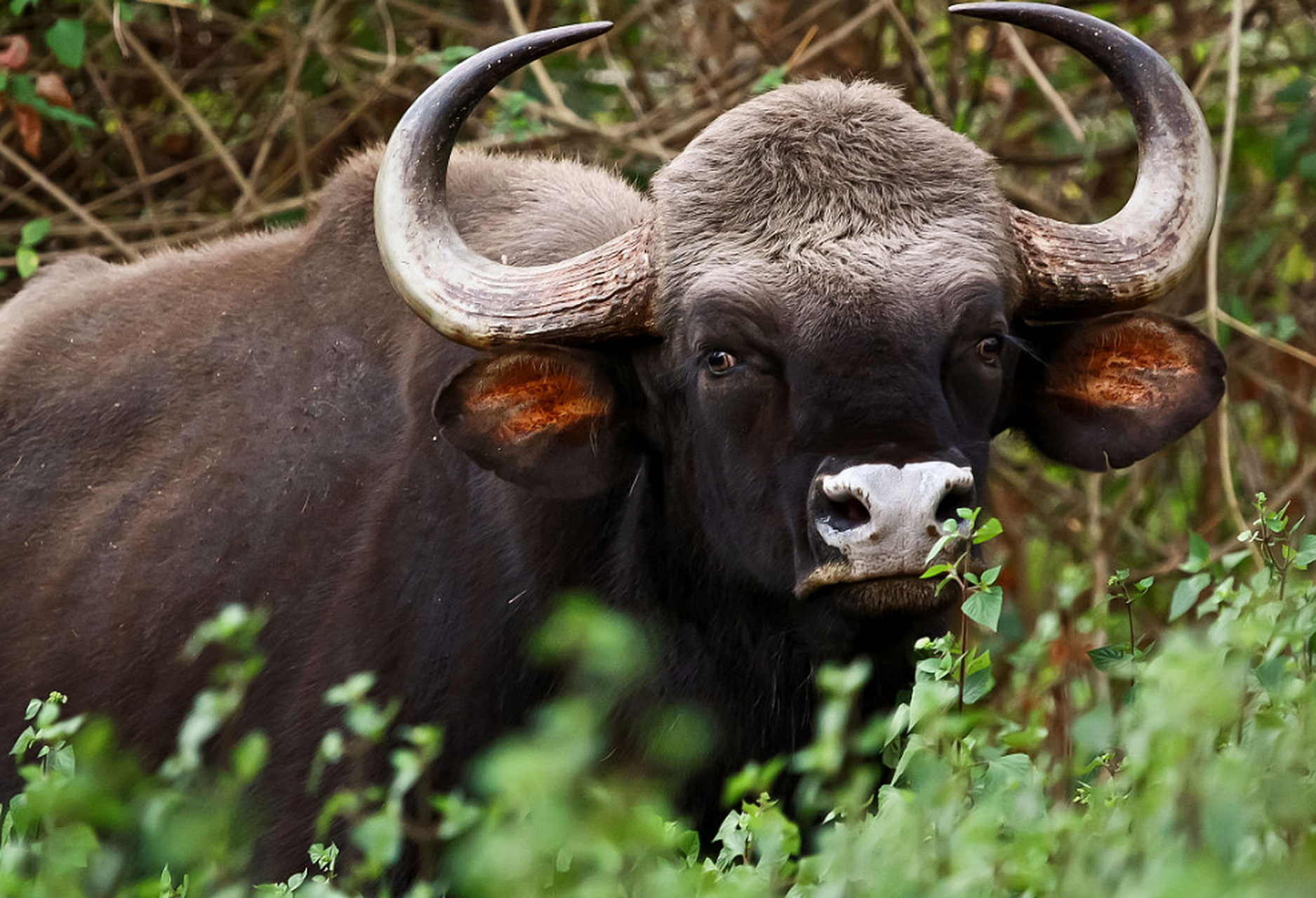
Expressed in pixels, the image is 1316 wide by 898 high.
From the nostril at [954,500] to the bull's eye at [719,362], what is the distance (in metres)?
0.66

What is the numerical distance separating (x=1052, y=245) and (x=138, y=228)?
4.47m

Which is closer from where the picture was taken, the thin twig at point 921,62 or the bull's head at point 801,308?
the bull's head at point 801,308

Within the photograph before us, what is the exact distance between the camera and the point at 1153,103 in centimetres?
416

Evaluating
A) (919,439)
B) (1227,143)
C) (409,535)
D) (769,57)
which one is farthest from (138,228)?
(919,439)

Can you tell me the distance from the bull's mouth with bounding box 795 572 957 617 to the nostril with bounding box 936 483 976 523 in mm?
129

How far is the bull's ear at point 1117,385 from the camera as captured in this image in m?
4.19

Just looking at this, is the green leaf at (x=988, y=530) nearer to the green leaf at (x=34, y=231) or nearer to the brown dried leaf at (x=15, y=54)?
the green leaf at (x=34, y=231)

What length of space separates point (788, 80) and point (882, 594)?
12.8ft

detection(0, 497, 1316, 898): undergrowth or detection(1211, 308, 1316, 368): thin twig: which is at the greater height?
detection(0, 497, 1316, 898): undergrowth

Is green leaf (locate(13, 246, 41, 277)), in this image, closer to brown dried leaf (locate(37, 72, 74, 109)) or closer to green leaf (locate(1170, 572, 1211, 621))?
brown dried leaf (locate(37, 72, 74, 109))

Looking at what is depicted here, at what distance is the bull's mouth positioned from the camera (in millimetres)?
3402

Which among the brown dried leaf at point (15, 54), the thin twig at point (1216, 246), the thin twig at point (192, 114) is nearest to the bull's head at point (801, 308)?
the thin twig at point (1216, 246)

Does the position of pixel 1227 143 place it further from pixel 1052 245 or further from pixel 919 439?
pixel 919 439

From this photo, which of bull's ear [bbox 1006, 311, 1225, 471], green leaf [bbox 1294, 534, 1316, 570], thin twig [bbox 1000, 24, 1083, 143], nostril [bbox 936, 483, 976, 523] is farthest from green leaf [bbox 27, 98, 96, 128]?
green leaf [bbox 1294, 534, 1316, 570]
